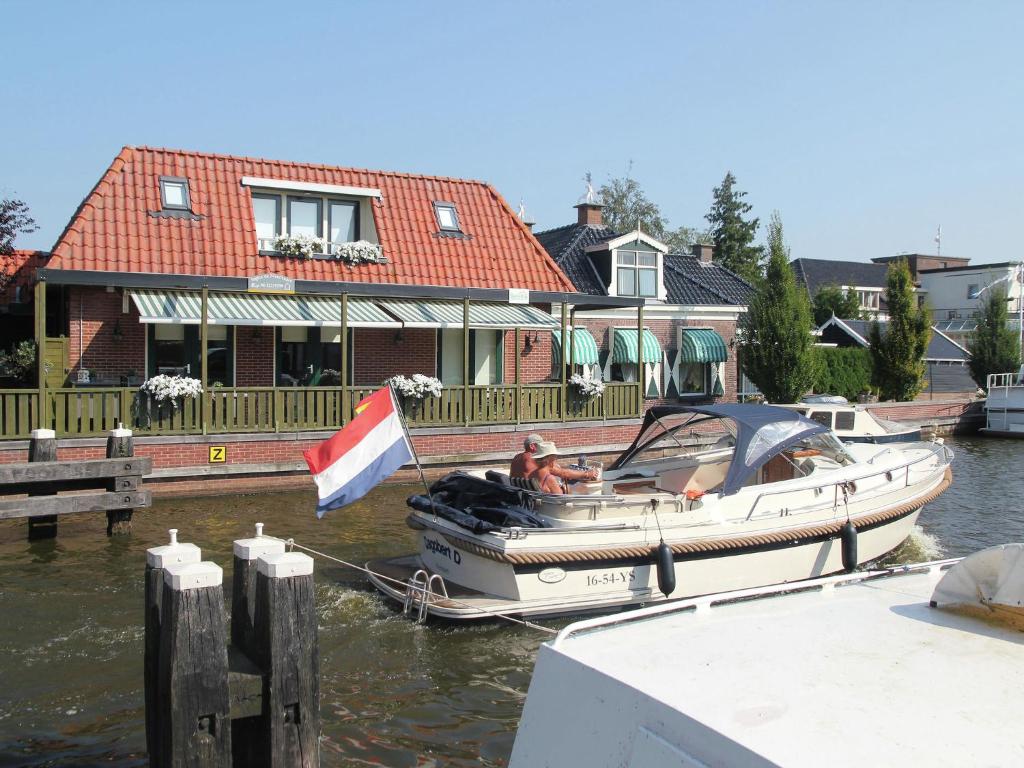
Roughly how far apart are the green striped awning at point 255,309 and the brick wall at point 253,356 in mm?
1102

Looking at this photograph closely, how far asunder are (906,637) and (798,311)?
77.0 feet

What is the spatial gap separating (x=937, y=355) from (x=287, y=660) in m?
39.8

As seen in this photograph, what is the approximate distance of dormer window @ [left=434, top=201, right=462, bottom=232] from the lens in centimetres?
2144

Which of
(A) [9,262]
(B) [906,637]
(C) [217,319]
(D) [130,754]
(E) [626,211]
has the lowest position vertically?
(D) [130,754]

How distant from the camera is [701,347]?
2717cm

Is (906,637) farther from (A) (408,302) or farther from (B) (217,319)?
(A) (408,302)

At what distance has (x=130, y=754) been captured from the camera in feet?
20.5

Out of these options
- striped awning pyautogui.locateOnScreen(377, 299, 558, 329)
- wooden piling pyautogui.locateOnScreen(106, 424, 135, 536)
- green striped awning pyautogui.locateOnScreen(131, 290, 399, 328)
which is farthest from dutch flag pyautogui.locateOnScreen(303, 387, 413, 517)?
striped awning pyautogui.locateOnScreen(377, 299, 558, 329)

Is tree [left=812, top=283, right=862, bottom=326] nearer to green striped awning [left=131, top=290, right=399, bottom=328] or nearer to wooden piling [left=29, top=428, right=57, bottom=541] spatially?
green striped awning [left=131, top=290, right=399, bottom=328]

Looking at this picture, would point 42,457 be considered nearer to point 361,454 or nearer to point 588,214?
point 361,454

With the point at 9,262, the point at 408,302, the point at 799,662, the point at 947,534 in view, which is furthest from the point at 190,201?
the point at 799,662

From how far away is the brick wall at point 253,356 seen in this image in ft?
60.8

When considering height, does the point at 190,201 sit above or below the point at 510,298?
above

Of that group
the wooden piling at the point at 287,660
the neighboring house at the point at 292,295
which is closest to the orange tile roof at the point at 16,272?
the neighboring house at the point at 292,295
